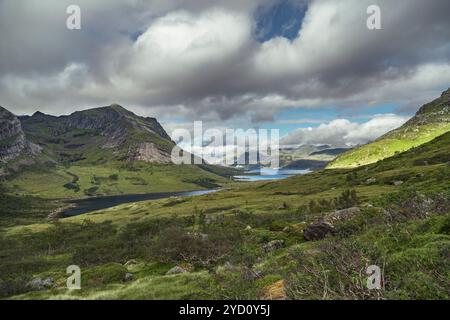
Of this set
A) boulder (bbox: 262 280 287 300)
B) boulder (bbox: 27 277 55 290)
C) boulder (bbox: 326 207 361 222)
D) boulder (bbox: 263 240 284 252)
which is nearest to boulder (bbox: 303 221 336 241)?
boulder (bbox: 326 207 361 222)

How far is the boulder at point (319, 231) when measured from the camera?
41781 millimetres

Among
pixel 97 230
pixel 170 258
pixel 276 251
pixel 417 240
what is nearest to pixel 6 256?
pixel 97 230

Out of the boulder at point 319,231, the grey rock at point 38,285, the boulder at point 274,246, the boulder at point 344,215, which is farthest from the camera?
the boulder at point 344,215

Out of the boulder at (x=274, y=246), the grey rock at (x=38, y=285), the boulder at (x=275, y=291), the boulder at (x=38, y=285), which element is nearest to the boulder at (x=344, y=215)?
the boulder at (x=274, y=246)

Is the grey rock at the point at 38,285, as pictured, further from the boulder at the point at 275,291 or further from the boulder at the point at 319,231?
the boulder at the point at 319,231

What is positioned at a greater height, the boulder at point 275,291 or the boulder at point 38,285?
the boulder at point 275,291

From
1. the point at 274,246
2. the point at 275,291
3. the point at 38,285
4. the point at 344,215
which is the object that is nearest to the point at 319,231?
the point at 344,215

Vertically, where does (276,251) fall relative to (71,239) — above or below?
above

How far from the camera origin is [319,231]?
1695 inches

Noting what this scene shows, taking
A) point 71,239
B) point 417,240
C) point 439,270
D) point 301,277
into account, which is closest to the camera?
point 439,270

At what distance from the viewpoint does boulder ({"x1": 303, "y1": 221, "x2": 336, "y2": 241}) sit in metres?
41.8
